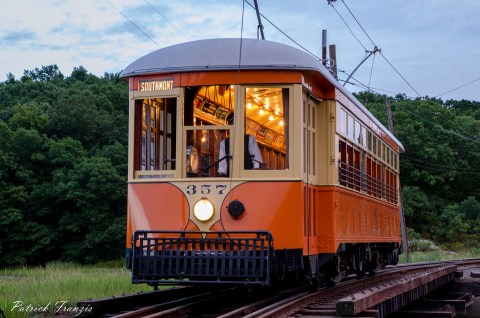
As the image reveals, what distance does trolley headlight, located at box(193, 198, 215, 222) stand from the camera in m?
10.9

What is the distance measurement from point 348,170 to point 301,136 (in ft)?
8.17

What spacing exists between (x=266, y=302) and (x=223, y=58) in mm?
3302

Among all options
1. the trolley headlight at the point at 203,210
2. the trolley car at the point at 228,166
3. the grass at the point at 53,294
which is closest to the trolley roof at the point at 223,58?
the trolley car at the point at 228,166

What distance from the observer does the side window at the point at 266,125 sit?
1120 cm

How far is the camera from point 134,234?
10.6m

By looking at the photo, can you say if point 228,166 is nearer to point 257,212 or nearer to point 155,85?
point 257,212

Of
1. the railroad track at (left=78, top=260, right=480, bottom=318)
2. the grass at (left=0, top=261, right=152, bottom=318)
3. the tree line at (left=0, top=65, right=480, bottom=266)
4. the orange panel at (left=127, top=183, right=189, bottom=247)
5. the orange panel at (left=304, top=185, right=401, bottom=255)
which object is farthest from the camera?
the tree line at (left=0, top=65, right=480, bottom=266)

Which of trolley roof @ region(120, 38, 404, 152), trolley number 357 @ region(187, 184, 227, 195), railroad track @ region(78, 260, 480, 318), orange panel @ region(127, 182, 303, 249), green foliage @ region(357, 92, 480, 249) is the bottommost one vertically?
railroad track @ region(78, 260, 480, 318)

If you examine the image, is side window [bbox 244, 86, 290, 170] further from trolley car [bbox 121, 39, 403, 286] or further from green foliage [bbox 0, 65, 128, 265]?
green foliage [bbox 0, 65, 128, 265]

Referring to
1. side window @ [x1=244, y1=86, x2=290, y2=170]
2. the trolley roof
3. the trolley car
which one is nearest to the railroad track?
the trolley car

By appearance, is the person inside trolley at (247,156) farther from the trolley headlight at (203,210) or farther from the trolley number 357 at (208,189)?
the trolley headlight at (203,210)

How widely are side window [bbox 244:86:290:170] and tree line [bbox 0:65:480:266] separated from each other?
3170 centimetres

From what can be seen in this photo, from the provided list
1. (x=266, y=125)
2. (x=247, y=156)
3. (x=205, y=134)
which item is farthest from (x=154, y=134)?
(x=266, y=125)

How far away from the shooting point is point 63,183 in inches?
1777
